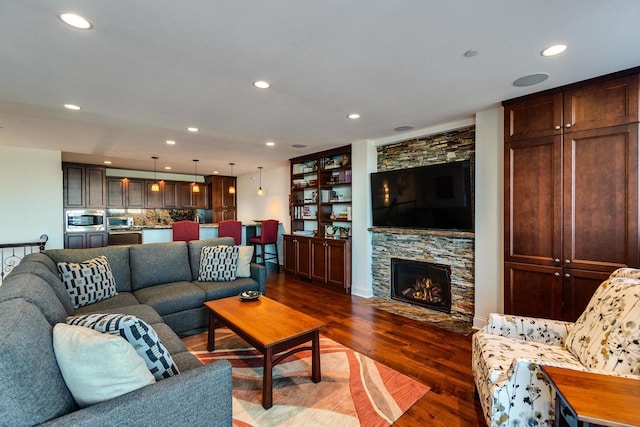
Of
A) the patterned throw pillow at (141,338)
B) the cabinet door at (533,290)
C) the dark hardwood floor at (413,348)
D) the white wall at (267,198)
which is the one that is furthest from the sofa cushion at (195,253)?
the cabinet door at (533,290)

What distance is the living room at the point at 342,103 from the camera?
5.44 ft

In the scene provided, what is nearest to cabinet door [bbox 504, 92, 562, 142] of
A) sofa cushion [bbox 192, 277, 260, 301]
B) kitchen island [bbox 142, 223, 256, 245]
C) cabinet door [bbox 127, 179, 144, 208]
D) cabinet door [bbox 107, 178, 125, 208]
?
sofa cushion [bbox 192, 277, 260, 301]

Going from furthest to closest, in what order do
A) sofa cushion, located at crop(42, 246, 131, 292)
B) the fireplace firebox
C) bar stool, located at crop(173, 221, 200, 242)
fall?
1. bar stool, located at crop(173, 221, 200, 242)
2. the fireplace firebox
3. sofa cushion, located at crop(42, 246, 131, 292)

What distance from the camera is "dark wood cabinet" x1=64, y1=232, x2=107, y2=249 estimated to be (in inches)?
234

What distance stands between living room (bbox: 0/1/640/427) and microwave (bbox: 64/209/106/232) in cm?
102

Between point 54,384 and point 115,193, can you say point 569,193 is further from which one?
point 115,193

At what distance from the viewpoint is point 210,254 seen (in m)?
3.56

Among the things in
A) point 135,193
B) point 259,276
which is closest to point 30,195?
point 135,193

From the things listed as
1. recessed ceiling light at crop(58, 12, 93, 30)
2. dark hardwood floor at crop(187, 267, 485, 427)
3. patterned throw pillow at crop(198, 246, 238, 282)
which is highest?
recessed ceiling light at crop(58, 12, 93, 30)

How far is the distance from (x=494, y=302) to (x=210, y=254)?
3279mm

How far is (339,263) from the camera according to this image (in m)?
4.77

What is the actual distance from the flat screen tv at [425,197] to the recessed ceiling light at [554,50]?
1492mm

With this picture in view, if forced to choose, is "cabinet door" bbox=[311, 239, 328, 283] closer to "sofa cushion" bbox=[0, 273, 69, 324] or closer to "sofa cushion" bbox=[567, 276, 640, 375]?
"sofa cushion" bbox=[567, 276, 640, 375]

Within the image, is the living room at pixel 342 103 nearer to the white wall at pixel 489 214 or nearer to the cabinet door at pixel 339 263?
the white wall at pixel 489 214
